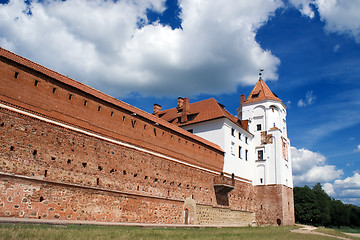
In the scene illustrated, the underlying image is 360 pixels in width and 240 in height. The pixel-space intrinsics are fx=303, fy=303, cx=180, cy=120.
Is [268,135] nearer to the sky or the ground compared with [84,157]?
nearer to the sky

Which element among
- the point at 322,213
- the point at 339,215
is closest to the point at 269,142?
the point at 322,213

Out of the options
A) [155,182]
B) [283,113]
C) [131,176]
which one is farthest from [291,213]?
[131,176]

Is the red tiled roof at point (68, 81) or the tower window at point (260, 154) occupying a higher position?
the tower window at point (260, 154)

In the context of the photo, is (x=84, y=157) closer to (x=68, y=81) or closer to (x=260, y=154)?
(x=68, y=81)

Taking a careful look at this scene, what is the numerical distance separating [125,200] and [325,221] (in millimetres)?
45200

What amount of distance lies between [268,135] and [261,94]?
4900mm

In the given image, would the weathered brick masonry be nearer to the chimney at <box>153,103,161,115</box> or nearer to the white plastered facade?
the white plastered facade

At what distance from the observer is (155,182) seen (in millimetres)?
18141

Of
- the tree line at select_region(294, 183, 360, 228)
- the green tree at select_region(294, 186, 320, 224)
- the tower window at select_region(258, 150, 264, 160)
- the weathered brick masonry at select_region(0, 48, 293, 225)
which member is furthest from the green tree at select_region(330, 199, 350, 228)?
the weathered brick masonry at select_region(0, 48, 293, 225)

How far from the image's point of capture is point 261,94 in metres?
33.7

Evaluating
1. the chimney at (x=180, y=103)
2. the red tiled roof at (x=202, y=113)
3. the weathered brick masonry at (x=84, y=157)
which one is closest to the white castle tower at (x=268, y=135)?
the red tiled roof at (x=202, y=113)

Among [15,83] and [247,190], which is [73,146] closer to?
[15,83]

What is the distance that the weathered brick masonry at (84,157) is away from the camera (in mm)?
11867

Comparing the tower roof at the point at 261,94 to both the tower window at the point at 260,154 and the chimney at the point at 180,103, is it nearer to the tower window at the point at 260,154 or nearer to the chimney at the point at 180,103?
the tower window at the point at 260,154
